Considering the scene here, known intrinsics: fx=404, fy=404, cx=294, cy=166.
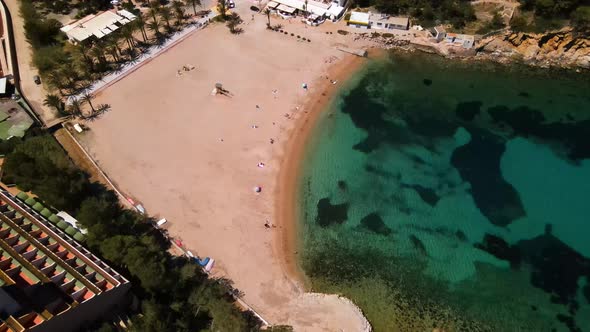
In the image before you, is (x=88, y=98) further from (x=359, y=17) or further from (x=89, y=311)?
(x=359, y=17)

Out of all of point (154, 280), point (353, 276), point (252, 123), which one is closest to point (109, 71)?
point (252, 123)

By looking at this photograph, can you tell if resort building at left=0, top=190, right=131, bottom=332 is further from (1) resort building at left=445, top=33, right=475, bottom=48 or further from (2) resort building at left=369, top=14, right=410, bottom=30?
(1) resort building at left=445, top=33, right=475, bottom=48

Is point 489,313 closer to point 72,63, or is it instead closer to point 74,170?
point 74,170

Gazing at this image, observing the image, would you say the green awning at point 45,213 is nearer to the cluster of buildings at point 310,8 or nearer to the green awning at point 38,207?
the green awning at point 38,207

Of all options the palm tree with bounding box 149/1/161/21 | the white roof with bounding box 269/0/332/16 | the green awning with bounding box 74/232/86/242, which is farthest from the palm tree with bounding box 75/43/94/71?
the white roof with bounding box 269/0/332/16

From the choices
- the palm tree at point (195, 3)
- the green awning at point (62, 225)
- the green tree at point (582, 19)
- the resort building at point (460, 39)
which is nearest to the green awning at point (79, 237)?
the green awning at point (62, 225)
